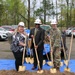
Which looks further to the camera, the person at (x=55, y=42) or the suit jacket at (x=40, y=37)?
the suit jacket at (x=40, y=37)

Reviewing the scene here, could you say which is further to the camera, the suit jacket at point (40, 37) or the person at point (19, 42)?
the suit jacket at point (40, 37)

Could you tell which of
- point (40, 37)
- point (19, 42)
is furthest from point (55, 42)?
point (19, 42)

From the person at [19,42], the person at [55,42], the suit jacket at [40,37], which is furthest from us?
the suit jacket at [40,37]

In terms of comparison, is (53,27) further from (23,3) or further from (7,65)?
(23,3)

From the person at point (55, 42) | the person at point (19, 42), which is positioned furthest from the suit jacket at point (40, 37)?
the person at point (19, 42)

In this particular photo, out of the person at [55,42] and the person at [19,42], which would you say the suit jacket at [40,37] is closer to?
the person at [55,42]

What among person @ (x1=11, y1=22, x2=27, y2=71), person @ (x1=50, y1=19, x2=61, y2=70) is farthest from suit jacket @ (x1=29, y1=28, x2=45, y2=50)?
person @ (x1=11, y1=22, x2=27, y2=71)

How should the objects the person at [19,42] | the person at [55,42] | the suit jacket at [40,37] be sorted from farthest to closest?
the suit jacket at [40,37] < the person at [55,42] < the person at [19,42]

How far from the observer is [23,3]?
43375mm

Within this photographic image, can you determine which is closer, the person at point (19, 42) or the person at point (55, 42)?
the person at point (19, 42)

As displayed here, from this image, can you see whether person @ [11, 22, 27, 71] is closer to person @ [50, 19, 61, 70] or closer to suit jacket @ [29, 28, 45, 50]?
suit jacket @ [29, 28, 45, 50]

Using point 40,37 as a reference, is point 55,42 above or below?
below

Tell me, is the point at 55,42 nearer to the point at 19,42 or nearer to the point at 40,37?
the point at 40,37

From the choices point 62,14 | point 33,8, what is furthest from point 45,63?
point 62,14
